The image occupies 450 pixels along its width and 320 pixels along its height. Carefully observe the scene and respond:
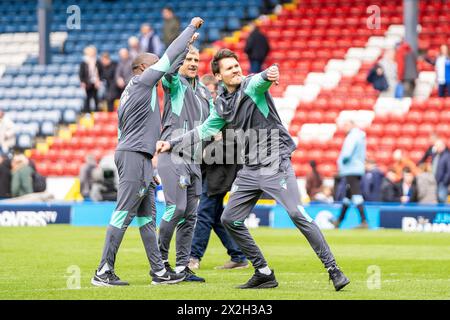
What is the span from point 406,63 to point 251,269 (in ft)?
47.8

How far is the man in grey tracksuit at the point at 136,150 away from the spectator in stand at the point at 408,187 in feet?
41.5

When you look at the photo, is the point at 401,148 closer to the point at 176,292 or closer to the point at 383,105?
the point at 383,105

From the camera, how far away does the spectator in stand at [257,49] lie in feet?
96.3

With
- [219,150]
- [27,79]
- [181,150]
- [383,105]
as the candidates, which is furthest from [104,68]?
[181,150]

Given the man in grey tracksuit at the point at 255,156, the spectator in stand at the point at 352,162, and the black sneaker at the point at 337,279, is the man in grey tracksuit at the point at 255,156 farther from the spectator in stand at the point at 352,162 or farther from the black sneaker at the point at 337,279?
the spectator in stand at the point at 352,162

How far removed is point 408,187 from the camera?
23953mm

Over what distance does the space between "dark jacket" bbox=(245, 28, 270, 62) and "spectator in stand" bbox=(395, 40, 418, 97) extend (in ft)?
11.6

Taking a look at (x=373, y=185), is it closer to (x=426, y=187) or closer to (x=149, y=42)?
A: (x=426, y=187)

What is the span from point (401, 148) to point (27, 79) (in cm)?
1295

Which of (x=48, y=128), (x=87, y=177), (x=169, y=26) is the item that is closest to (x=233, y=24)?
(x=169, y=26)

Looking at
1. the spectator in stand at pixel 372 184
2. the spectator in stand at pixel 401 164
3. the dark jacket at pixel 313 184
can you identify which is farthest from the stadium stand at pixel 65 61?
the spectator in stand at pixel 372 184

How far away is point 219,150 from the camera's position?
1459 centimetres

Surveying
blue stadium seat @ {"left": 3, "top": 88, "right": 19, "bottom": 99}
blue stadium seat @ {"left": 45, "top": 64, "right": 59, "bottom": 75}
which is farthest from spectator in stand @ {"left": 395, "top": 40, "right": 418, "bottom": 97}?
blue stadium seat @ {"left": 3, "top": 88, "right": 19, "bottom": 99}
